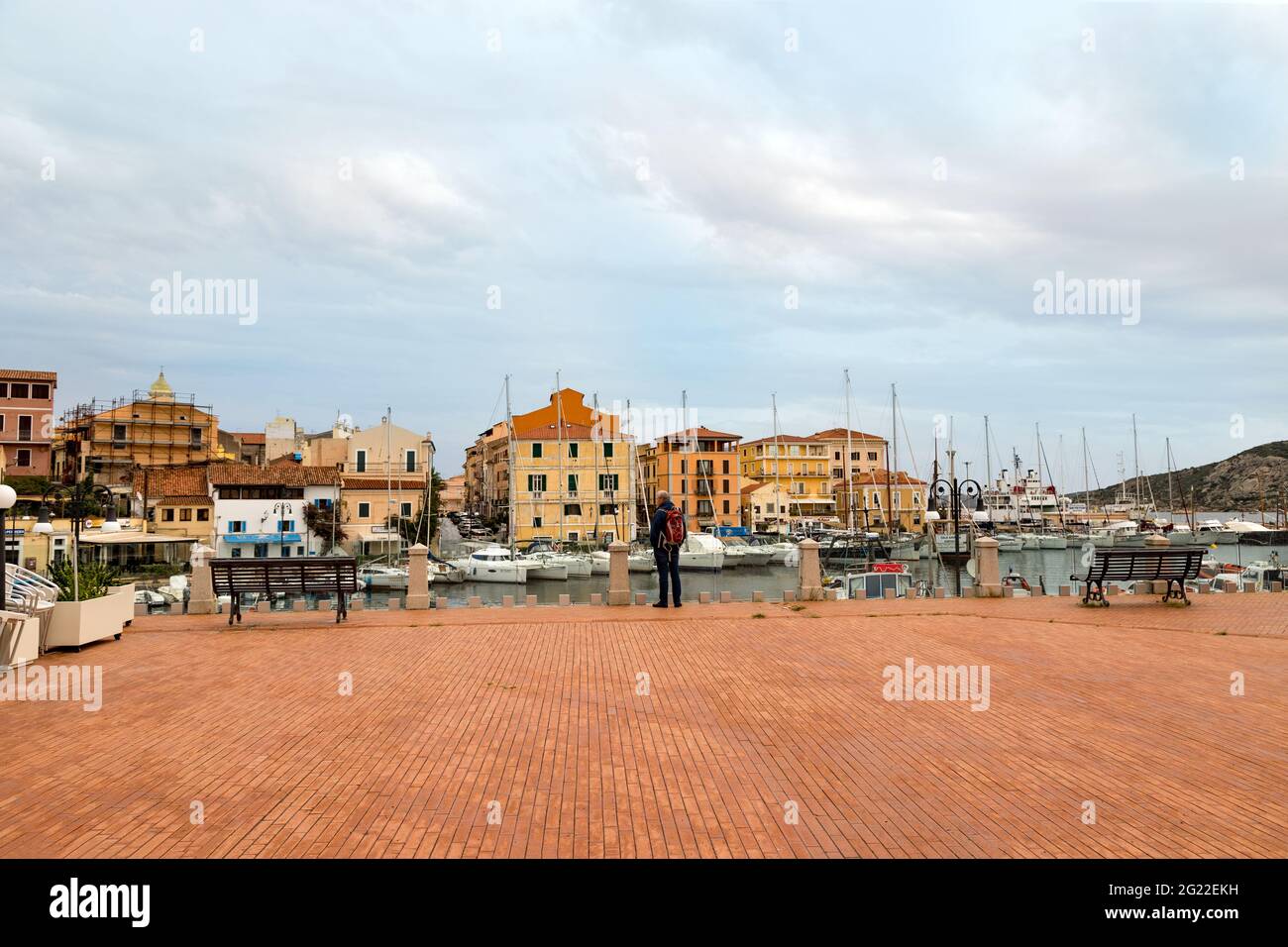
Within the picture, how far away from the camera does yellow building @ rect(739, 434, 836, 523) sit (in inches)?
3826

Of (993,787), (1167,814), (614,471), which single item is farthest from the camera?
(614,471)

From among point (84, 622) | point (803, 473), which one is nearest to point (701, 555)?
point (803, 473)

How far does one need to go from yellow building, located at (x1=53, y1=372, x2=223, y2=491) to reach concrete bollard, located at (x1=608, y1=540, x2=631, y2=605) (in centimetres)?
5361

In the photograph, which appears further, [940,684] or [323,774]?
[940,684]

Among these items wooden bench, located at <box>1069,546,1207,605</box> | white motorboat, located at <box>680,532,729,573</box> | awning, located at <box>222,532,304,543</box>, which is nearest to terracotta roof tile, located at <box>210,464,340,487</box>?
awning, located at <box>222,532,304,543</box>

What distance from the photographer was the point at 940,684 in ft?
30.0

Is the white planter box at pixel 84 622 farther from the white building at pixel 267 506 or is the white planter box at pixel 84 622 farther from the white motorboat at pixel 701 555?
the white motorboat at pixel 701 555

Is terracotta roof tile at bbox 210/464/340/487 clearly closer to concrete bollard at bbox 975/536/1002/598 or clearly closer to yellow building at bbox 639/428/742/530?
yellow building at bbox 639/428/742/530

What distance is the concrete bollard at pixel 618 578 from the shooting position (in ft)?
51.7

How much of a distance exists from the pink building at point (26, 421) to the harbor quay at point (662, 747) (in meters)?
55.6
